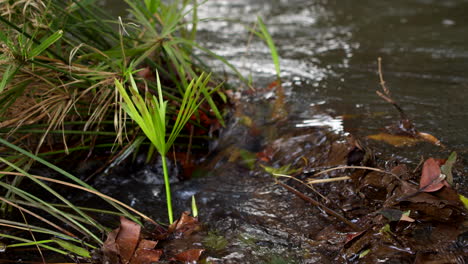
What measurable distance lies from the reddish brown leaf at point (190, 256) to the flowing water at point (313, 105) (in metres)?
0.06

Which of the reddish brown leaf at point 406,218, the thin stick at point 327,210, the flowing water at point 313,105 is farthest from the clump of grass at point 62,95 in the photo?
the reddish brown leaf at point 406,218

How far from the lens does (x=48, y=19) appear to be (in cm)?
199

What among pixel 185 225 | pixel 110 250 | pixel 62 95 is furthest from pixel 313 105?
pixel 110 250

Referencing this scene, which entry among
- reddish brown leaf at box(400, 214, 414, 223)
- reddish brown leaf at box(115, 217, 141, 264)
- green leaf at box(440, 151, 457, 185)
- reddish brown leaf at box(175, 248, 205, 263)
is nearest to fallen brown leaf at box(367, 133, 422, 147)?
green leaf at box(440, 151, 457, 185)

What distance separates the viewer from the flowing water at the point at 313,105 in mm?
1656

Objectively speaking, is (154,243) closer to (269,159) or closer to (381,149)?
(269,159)

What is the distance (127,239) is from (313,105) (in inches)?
51.4

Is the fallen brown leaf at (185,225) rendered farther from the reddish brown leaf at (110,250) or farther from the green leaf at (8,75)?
the green leaf at (8,75)

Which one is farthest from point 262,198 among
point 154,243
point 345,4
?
point 345,4

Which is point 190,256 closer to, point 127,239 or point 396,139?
point 127,239

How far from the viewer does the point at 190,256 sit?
1489 mm

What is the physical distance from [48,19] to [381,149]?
149 centimetres

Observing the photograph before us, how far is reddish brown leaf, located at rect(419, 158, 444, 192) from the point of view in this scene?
1476 millimetres

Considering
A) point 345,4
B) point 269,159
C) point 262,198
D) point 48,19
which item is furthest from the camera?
point 345,4
